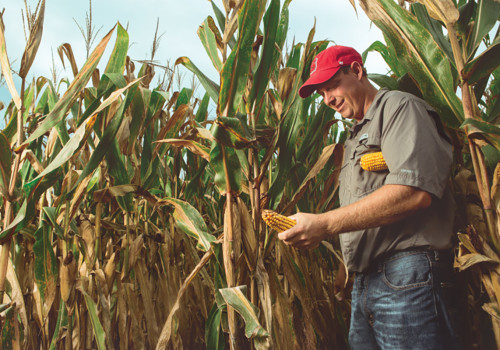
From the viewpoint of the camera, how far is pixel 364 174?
131 centimetres

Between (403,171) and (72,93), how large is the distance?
1.22 m

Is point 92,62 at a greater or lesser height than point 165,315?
greater

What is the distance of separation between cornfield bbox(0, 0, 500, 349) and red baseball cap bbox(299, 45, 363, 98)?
14 centimetres

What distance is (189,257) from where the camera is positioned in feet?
7.27

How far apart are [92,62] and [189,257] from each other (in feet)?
3.87

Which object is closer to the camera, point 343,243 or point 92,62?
point 343,243

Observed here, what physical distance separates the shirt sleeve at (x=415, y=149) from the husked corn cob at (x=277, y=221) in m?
0.30

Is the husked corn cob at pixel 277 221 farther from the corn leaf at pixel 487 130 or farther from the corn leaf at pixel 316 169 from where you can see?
the corn leaf at pixel 487 130

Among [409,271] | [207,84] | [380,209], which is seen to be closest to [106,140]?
[207,84]

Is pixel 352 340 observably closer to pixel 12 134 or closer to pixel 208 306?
pixel 208 306

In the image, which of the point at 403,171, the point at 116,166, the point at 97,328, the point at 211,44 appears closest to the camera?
the point at 403,171

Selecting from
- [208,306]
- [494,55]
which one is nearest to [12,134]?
[208,306]

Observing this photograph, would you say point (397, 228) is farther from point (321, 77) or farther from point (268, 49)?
point (268, 49)

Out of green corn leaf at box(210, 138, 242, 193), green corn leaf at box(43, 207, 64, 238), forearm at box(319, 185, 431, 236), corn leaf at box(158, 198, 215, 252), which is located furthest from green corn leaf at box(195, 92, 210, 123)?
forearm at box(319, 185, 431, 236)
